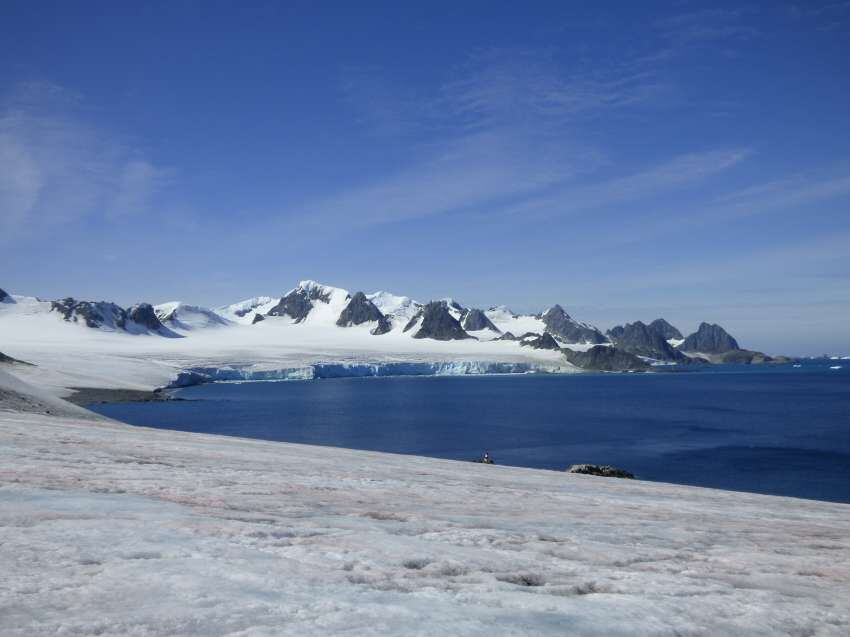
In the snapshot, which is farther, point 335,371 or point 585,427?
point 335,371

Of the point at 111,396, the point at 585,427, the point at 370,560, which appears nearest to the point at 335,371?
the point at 111,396

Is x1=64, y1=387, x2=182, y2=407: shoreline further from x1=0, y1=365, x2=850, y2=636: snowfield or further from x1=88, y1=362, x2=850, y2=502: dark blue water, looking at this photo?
x1=0, y1=365, x2=850, y2=636: snowfield

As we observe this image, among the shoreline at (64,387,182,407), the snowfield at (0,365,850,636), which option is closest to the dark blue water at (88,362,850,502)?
the shoreline at (64,387,182,407)

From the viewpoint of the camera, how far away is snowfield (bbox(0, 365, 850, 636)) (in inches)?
149

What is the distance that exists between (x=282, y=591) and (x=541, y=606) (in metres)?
1.59

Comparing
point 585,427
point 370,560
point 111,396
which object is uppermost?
point 370,560

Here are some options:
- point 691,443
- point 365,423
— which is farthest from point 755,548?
point 365,423

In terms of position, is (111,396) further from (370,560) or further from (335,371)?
(370,560)

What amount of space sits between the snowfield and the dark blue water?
1434 inches

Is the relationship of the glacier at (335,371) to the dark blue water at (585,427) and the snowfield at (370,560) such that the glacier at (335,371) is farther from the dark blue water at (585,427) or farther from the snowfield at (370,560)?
the snowfield at (370,560)

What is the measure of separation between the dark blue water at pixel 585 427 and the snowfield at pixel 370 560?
3642 centimetres

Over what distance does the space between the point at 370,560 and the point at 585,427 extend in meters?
70.3

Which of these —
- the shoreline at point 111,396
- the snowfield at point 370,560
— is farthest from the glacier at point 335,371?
the snowfield at point 370,560

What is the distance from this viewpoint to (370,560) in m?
4.90
